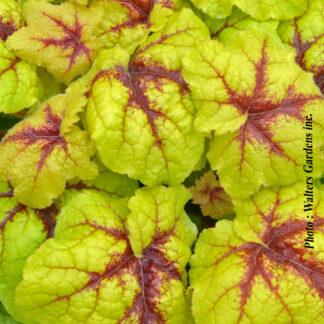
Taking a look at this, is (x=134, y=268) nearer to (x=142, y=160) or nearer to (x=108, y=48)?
(x=142, y=160)

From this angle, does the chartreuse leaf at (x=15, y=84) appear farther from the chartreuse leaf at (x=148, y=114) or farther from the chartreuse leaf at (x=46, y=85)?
the chartreuse leaf at (x=148, y=114)

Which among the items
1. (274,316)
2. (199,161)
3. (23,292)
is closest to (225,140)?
(199,161)

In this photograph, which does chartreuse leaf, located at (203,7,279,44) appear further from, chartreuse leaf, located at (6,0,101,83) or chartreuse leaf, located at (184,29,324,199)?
chartreuse leaf, located at (6,0,101,83)

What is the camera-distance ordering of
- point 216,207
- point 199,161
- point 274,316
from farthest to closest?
point 216,207
point 199,161
point 274,316

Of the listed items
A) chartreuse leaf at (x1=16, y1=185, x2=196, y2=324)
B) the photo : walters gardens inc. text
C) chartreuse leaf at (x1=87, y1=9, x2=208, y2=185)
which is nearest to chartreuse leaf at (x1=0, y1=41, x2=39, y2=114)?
chartreuse leaf at (x1=87, y1=9, x2=208, y2=185)

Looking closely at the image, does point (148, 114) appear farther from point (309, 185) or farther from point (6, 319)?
point (6, 319)

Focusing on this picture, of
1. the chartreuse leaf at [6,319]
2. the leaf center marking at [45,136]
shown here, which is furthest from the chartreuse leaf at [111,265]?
the chartreuse leaf at [6,319]
